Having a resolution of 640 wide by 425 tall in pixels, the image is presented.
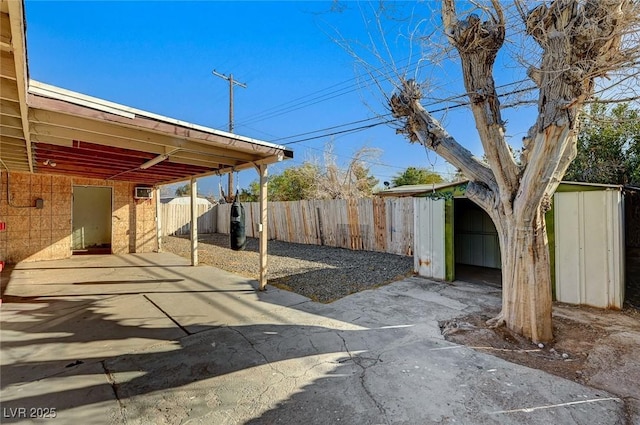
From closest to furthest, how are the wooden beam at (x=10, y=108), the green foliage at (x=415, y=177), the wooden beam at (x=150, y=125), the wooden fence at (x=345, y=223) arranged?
1. the wooden beam at (x=150, y=125)
2. the wooden beam at (x=10, y=108)
3. the wooden fence at (x=345, y=223)
4. the green foliage at (x=415, y=177)

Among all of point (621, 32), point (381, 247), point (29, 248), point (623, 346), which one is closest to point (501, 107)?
point (621, 32)

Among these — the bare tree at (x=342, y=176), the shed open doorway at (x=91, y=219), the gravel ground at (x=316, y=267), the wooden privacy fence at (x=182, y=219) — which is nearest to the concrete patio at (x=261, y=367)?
the gravel ground at (x=316, y=267)

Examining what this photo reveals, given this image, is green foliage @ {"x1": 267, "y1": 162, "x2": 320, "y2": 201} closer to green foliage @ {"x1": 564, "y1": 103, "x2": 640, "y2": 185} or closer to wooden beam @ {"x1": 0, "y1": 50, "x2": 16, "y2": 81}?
green foliage @ {"x1": 564, "y1": 103, "x2": 640, "y2": 185}

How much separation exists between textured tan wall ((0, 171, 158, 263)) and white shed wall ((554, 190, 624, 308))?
417 inches

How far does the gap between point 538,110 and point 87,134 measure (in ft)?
17.4

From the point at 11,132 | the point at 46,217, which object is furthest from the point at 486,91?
the point at 46,217

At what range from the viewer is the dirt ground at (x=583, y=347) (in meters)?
2.31

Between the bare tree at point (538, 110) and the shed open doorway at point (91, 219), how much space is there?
10.8 m

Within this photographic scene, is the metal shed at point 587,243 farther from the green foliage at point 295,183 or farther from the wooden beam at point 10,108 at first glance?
the green foliage at point 295,183

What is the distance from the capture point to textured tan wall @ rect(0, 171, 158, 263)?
688cm

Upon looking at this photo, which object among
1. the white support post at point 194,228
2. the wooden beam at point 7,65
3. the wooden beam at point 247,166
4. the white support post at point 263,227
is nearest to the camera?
the wooden beam at point 7,65

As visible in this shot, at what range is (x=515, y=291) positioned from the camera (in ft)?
10.3

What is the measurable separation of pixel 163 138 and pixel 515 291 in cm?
473

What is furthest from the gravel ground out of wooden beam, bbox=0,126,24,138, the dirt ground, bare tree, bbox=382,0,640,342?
wooden beam, bbox=0,126,24,138
